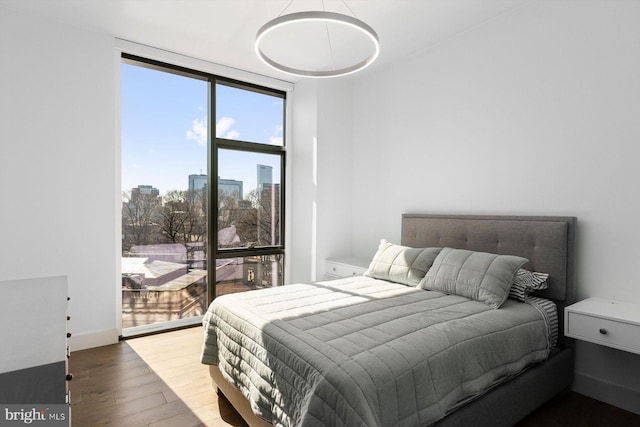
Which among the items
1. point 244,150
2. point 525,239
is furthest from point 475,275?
point 244,150

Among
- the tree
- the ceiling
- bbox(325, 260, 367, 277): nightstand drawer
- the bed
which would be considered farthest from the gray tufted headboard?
the tree

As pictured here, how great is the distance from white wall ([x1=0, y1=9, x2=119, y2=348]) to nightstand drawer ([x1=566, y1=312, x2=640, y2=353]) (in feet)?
11.8

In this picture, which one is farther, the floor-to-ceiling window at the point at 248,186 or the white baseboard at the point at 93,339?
the floor-to-ceiling window at the point at 248,186

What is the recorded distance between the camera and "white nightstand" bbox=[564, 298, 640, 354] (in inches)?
73.6

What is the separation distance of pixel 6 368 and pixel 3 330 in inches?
14.7

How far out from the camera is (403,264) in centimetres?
289

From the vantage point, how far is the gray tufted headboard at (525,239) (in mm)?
2391

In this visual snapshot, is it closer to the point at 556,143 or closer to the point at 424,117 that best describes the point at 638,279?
the point at 556,143

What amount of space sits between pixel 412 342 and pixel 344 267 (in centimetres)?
Answer: 209

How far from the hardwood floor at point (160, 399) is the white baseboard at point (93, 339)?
0.24 feet

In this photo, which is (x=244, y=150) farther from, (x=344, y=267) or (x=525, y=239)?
(x=525, y=239)

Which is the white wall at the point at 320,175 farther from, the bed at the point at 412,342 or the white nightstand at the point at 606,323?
the white nightstand at the point at 606,323

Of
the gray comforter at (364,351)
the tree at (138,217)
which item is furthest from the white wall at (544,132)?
the tree at (138,217)

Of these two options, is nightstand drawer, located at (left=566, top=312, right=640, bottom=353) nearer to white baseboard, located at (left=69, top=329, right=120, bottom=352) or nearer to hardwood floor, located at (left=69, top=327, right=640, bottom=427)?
hardwood floor, located at (left=69, top=327, right=640, bottom=427)
